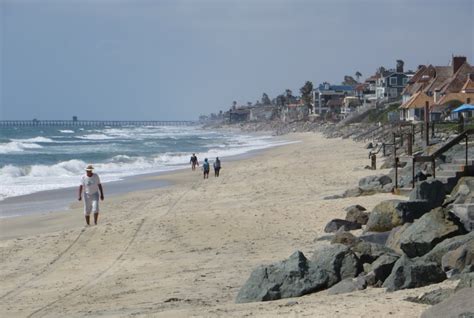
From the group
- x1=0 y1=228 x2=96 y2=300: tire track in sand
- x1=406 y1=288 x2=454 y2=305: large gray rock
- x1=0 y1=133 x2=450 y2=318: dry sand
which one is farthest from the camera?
x1=0 y1=228 x2=96 y2=300: tire track in sand

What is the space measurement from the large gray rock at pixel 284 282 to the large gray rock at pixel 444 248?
1283 millimetres

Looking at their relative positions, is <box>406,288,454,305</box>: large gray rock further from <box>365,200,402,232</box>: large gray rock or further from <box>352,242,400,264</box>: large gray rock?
<box>365,200,402,232</box>: large gray rock

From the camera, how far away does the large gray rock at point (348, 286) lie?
315 inches

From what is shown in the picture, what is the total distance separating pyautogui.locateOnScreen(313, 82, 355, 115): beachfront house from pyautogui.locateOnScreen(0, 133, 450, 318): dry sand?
360 feet

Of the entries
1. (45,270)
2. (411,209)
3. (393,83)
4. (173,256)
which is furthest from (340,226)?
(393,83)

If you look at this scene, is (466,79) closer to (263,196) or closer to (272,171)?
(272,171)

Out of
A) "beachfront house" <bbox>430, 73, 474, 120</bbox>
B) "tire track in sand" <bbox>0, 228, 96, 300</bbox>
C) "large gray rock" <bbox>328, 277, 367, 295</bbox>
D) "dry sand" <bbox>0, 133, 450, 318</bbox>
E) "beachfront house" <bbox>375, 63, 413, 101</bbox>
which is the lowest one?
"tire track in sand" <bbox>0, 228, 96, 300</bbox>

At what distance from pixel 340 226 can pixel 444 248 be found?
13.6 feet

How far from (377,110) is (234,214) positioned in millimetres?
71602

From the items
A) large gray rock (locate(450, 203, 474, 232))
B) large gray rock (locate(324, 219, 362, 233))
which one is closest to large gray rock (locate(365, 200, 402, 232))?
large gray rock (locate(324, 219, 362, 233))

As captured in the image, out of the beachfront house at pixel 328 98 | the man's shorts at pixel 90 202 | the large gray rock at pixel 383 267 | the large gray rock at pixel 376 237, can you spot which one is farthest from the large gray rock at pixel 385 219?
the beachfront house at pixel 328 98

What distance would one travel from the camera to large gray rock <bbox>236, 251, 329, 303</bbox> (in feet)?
26.8

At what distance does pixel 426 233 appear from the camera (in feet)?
30.9

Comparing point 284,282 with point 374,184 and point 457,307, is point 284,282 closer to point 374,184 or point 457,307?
point 457,307
